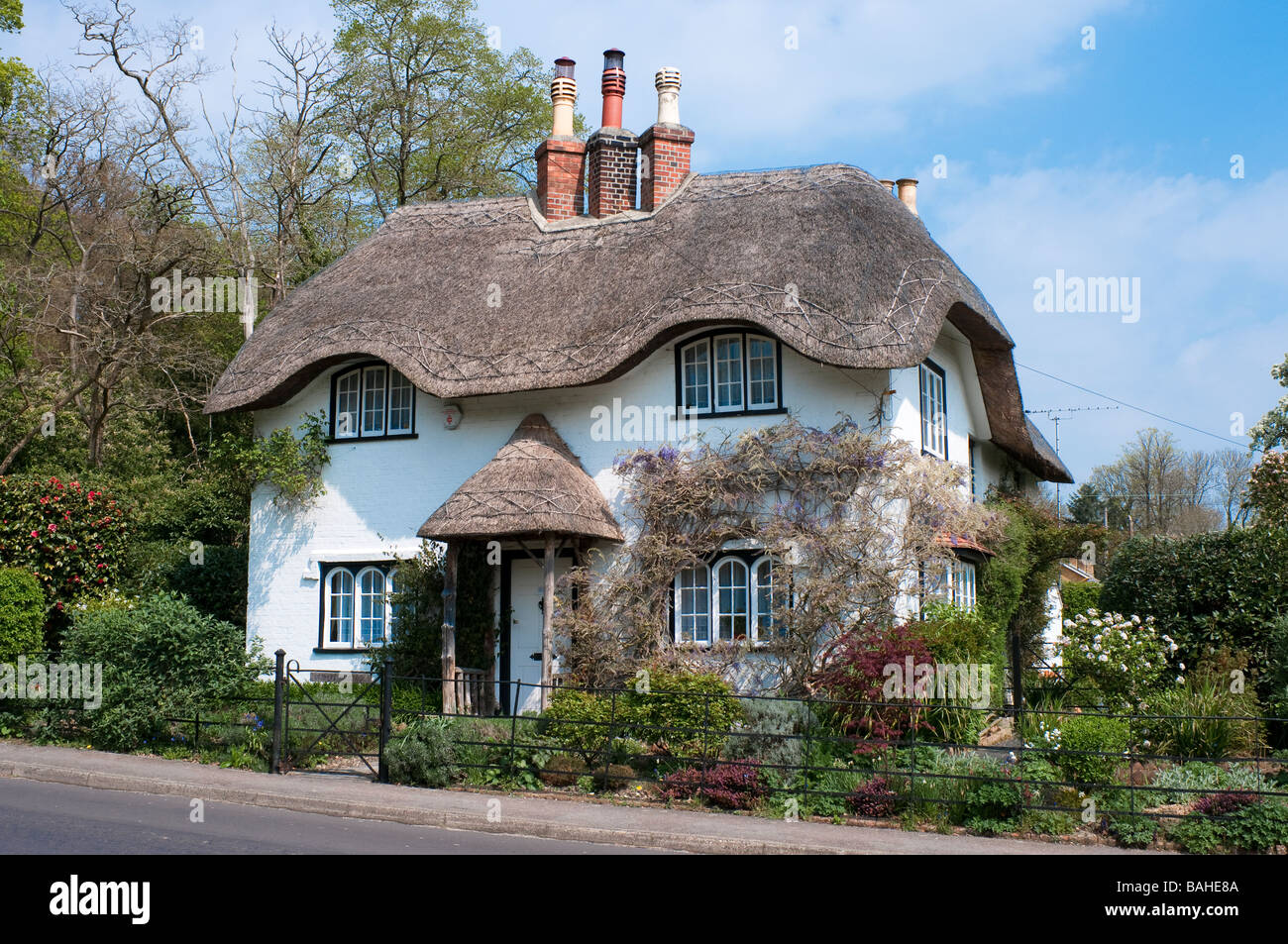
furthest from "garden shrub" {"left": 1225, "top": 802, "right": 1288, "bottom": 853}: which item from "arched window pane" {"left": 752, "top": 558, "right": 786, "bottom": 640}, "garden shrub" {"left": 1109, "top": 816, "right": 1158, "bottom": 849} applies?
"arched window pane" {"left": 752, "top": 558, "right": 786, "bottom": 640}

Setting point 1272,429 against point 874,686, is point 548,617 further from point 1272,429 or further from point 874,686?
point 1272,429

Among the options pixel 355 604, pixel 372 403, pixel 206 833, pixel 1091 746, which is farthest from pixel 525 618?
pixel 1091 746

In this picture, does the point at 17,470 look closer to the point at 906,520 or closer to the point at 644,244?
the point at 644,244

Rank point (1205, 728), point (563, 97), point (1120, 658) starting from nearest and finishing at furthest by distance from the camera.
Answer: point (1205, 728) → point (1120, 658) → point (563, 97)

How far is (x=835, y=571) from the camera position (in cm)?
1478

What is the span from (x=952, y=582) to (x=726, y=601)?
133 inches

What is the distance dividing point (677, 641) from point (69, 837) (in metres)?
8.28

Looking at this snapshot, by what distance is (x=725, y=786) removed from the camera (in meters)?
11.8

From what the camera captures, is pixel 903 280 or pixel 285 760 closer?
pixel 285 760

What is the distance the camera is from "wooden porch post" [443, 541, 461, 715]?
15.6 meters

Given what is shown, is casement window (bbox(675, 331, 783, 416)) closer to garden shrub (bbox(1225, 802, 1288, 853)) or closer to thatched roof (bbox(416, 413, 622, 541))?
thatched roof (bbox(416, 413, 622, 541))

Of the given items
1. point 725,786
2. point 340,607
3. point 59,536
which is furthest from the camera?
point 59,536

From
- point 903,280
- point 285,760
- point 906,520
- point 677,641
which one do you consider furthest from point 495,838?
point 903,280

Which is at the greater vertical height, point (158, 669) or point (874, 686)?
point (158, 669)
